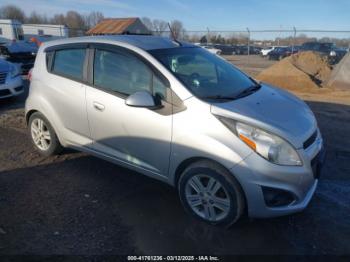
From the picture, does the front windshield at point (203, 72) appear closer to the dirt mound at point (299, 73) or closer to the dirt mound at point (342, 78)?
the dirt mound at point (299, 73)

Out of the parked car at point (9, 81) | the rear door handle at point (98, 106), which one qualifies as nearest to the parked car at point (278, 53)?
the parked car at point (9, 81)

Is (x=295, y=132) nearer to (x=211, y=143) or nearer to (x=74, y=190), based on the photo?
(x=211, y=143)

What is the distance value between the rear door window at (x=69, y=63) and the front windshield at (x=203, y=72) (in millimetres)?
1058

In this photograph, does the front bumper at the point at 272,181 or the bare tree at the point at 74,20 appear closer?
the front bumper at the point at 272,181

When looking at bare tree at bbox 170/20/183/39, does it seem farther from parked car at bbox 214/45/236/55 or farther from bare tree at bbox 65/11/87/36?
bare tree at bbox 65/11/87/36

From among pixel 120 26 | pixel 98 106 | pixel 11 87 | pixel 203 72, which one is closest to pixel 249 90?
pixel 203 72

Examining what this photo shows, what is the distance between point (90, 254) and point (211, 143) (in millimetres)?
1462

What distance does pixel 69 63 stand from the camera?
424cm

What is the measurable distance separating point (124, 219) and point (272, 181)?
156 cm

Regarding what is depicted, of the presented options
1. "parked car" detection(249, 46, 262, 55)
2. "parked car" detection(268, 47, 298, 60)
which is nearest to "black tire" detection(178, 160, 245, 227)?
"parked car" detection(268, 47, 298, 60)

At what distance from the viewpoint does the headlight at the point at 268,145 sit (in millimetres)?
2863

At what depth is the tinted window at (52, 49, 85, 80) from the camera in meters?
4.09

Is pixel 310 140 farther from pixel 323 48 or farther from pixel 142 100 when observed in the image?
pixel 323 48

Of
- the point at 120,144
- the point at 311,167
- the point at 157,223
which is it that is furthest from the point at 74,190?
the point at 311,167
